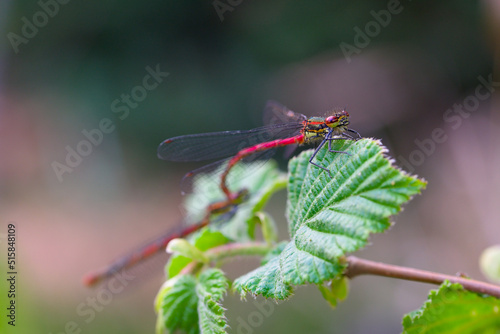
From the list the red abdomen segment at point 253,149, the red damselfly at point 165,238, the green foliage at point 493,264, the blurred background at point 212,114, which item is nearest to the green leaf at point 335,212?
the red abdomen segment at point 253,149

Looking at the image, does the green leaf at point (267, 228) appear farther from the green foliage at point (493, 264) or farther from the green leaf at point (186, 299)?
the green foliage at point (493, 264)

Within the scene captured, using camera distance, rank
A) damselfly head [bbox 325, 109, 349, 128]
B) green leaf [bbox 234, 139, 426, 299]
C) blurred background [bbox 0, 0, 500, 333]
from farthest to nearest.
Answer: blurred background [bbox 0, 0, 500, 333] < damselfly head [bbox 325, 109, 349, 128] < green leaf [bbox 234, 139, 426, 299]

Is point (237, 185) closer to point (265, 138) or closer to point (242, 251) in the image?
point (265, 138)

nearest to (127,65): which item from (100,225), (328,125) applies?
(100,225)

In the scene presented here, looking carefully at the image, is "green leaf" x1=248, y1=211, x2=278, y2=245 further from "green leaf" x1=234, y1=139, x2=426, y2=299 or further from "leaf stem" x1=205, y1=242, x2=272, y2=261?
"green leaf" x1=234, y1=139, x2=426, y2=299

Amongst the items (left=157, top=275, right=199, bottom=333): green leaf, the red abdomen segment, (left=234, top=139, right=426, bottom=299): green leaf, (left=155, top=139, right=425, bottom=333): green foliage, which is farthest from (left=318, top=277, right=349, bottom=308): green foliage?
the red abdomen segment

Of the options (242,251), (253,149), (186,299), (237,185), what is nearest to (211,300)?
(186,299)
